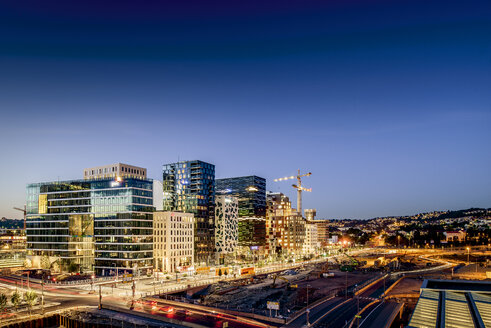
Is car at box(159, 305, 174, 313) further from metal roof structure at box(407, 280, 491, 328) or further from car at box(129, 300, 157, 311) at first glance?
metal roof structure at box(407, 280, 491, 328)

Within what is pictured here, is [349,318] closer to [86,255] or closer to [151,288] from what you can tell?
[151,288]

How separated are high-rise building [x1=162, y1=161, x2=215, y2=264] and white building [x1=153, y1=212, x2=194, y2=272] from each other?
39.3ft

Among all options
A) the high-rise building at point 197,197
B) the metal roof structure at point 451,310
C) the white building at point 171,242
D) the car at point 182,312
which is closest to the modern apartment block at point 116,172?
the high-rise building at point 197,197

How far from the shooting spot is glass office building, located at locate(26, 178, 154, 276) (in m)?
142

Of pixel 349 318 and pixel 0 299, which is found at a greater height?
pixel 0 299

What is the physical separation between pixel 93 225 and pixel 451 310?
13268 centimetres

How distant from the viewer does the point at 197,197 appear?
7101 inches

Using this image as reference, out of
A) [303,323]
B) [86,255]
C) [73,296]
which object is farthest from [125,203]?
[303,323]

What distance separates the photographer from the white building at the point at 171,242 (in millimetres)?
150625

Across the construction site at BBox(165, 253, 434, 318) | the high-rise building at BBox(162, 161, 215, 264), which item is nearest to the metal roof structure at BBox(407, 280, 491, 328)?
the construction site at BBox(165, 253, 434, 318)

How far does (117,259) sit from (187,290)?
47720 millimetres

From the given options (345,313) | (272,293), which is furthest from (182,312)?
(272,293)

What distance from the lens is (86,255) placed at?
150500 mm

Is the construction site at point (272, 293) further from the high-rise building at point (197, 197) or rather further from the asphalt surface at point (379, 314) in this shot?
the high-rise building at point (197, 197)
